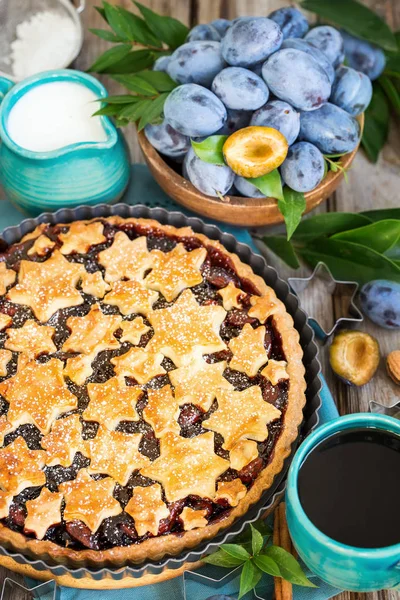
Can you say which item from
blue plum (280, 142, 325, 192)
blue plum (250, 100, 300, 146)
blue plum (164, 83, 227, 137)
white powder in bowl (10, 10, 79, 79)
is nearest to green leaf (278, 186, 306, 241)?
blue plum (280, 142, 325, 192)

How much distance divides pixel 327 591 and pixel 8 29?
1.84 meters

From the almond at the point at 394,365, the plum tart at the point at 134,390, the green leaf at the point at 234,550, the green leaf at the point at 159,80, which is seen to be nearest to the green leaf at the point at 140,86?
the green leaf at the point at 159,80

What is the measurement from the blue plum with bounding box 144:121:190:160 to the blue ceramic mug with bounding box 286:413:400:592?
0.83 meters

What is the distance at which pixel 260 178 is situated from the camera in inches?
73.9

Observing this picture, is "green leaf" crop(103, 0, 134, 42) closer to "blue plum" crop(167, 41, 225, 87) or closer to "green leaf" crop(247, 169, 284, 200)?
"blue plum" crop(167, 41, 225, 87)

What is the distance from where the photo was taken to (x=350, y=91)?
6.48 feet

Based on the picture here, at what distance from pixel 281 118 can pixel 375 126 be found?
61cm

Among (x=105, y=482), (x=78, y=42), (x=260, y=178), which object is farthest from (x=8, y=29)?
(x=105, y=482)

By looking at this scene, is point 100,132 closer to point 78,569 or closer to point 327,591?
point 78,569

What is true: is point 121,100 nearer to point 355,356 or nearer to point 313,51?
point 313,51

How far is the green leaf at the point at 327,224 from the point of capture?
209cm

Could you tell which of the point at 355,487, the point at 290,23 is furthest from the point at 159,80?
the point at 355,487

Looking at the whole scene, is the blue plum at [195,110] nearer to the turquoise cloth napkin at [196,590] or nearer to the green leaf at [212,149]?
the green leaf at [212,149]

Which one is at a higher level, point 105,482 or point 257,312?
point 257,312
